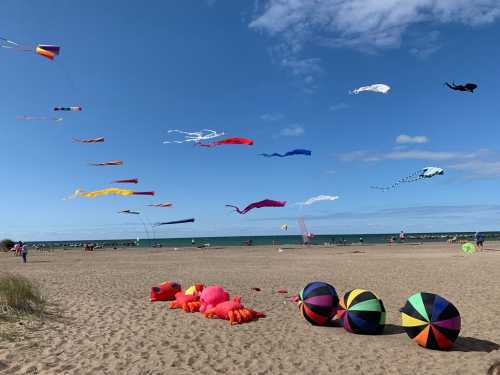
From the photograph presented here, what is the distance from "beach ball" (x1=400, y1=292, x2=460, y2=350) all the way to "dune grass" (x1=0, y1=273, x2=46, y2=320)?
8.49 metres

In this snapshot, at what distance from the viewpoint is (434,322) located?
7.68 metres

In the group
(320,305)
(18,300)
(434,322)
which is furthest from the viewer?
(18,300)

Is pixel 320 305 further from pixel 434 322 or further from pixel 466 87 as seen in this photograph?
pixel 466 87

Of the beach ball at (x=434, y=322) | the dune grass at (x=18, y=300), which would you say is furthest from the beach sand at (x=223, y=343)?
the dune grass at (x=18, y=300)

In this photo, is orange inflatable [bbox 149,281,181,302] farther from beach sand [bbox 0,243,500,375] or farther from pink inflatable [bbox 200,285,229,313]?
pink inflatable [bbox 200,285,229,313]

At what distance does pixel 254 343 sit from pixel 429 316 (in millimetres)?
3281

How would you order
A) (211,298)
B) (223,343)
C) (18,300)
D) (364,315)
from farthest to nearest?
(211,298), (18,300), (364,315), (223,343)

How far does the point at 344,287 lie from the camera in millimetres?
16219

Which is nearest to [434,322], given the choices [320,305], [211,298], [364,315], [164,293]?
[364,315]

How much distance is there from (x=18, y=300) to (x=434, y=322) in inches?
368

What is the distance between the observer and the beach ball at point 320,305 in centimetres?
954

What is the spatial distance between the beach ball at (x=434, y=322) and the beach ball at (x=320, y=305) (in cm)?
206

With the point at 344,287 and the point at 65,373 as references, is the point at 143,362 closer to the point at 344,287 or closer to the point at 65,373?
the point at 65,373

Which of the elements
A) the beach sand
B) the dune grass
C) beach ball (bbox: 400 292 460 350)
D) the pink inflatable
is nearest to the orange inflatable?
the beach sand
